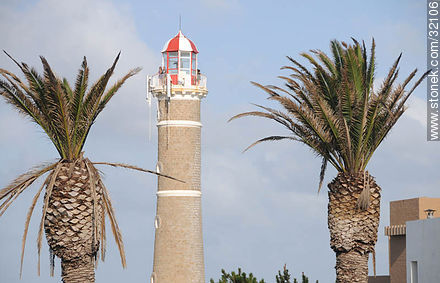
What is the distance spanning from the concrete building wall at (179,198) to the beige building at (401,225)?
376 inches

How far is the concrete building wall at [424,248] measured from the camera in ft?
119

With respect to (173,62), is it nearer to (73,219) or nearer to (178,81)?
(178,81)

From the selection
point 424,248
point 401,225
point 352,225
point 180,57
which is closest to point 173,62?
point 180,57

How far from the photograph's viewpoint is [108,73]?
26.0m

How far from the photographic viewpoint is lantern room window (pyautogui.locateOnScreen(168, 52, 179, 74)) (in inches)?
1902

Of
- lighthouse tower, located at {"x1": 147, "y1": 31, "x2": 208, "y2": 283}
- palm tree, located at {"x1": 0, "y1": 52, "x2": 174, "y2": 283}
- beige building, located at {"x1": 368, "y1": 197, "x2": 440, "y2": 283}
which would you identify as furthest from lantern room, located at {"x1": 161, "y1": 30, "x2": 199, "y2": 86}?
palm tree, located at {"x1": 0, "y1": 52, "x2": 174, "y2": 283}

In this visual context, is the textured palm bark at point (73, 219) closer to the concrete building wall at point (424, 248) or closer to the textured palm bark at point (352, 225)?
the textured palm bark at point (352, 225)

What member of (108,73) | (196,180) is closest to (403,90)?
(108,73)

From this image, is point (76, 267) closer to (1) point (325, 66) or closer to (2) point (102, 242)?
(2) point (102, 242)

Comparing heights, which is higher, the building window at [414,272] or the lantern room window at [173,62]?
the lantern room window at [173,62]

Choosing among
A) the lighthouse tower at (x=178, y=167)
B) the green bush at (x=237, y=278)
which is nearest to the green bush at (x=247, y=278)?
the green bush at (x=237, y=278)

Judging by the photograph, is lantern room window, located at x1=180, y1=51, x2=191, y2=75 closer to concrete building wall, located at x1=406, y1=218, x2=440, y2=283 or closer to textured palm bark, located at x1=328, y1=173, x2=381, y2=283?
concrete building wall, located at x1=406, y1=218, x2=440, y2=283

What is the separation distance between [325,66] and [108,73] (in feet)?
24.0

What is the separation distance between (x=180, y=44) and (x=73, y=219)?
964 inches
